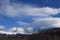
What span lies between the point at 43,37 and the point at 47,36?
118 centimetres

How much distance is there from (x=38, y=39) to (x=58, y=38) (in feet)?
19.9

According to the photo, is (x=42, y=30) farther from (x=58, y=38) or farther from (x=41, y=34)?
(x=58, y=38)

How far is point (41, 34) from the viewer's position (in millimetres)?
61312

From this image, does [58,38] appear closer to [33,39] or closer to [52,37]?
[52,37]

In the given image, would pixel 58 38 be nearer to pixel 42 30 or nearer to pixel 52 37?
pixel 52 37

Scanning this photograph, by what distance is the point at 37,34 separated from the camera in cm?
6238

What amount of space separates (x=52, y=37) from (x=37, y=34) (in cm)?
507

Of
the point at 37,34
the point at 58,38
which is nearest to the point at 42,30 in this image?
the point at 37,34

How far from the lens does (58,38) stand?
58.7 metres

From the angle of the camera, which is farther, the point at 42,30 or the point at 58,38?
the point at 42,30

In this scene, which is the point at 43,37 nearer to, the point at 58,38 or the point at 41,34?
the point at 41,34

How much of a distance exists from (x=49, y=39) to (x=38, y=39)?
3300 millimetres

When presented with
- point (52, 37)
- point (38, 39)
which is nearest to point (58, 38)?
point (52, 37)

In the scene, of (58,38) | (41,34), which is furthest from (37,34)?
(58,38)
